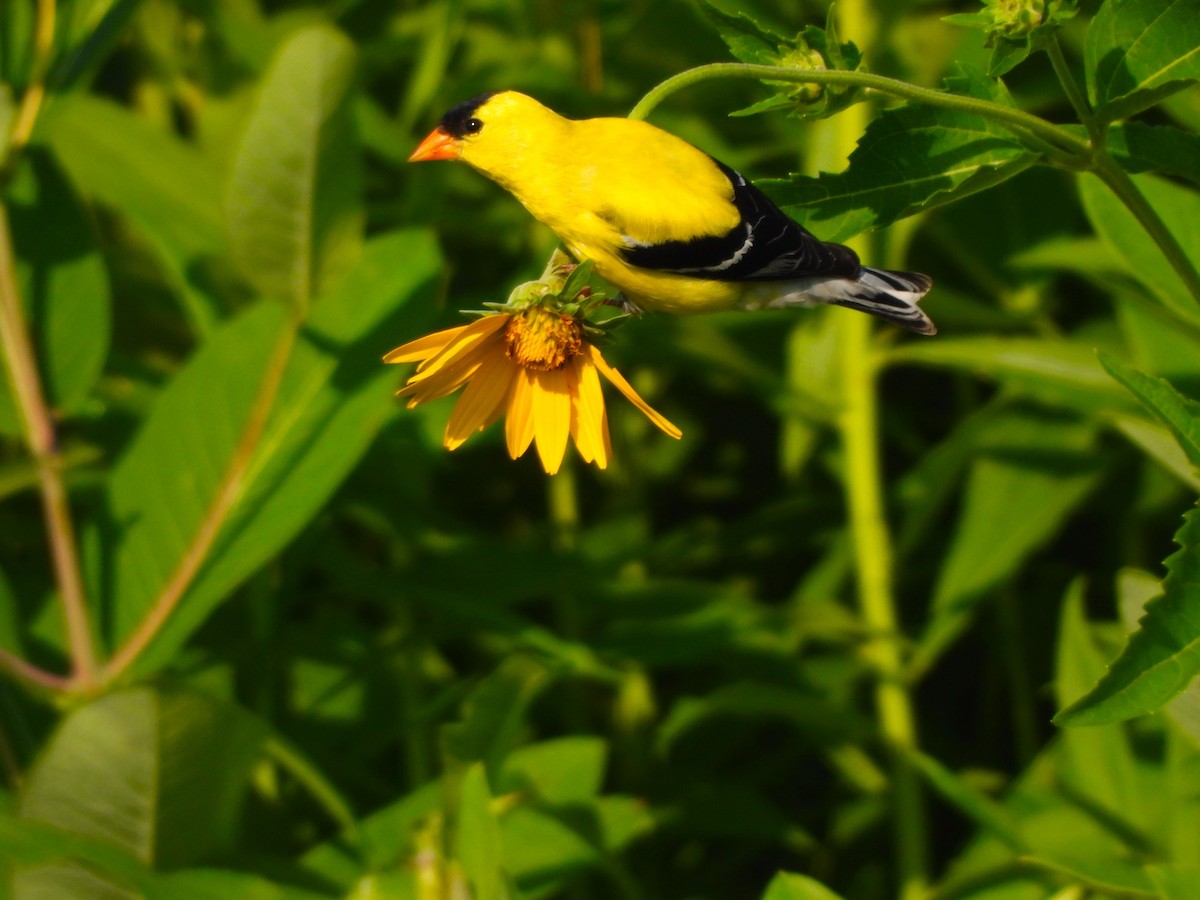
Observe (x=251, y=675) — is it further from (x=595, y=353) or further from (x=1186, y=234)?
(x=1186, y=234)

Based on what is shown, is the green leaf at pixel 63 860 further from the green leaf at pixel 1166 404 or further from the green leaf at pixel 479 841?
the green leaf at pixel 1166 404

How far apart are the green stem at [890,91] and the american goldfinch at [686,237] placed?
143 millimetres

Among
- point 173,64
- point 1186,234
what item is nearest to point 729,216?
point 1186,234

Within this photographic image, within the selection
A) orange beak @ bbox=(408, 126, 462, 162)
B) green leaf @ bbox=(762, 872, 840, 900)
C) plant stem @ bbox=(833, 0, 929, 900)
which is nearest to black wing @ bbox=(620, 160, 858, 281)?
orange beak @ bbox=(408, 126, 462, 162)

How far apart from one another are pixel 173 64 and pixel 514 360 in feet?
3.66

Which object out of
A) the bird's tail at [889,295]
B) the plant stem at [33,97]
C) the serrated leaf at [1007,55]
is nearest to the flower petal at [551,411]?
the bird's tail at [889,295]

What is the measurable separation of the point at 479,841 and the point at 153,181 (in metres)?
0.88

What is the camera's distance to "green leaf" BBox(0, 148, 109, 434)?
1.04 meters

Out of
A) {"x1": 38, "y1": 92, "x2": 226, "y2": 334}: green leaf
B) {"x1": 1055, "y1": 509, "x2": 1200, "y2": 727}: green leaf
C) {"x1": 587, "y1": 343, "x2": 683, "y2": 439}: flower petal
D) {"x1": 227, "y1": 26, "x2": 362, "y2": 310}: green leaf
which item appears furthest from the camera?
{"x1": 38, "y1": 92, "x2": 226, "y2": 334}: green leaf

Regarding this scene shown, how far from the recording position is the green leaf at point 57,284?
104 centimetres

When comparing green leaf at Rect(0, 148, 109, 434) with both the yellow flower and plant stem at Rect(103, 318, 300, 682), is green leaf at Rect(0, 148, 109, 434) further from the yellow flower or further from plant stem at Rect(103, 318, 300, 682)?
the yellow flower

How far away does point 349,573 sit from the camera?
115cm

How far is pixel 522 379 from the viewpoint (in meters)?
0.71

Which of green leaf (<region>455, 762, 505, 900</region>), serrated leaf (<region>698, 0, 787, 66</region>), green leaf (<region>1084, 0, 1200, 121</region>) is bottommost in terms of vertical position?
green leaf (<region>455, 762, 505, 900</region>)
